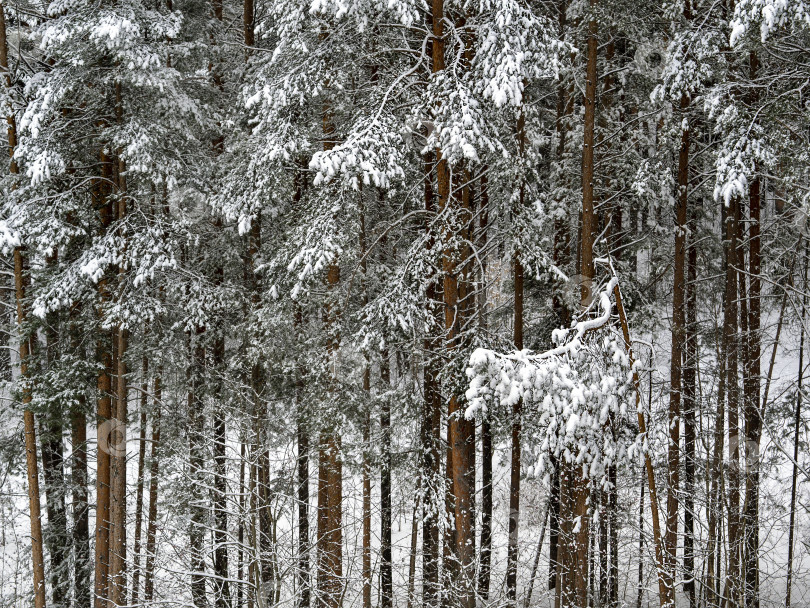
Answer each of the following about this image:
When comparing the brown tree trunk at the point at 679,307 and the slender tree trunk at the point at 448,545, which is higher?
the brown tree trunk at the point at 679,307

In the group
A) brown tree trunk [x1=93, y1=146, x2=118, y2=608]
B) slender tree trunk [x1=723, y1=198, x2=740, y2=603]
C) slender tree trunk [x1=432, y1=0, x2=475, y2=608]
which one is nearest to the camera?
slender tree trunk [x1=432, y1=0, x2=475, y2=608]

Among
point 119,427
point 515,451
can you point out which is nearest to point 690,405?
point 515,451

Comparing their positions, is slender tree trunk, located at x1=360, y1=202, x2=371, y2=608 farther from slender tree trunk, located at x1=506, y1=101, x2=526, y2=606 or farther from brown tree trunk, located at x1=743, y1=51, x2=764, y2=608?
brown tree trunk, located at x1=743, y1=51, x2=764, y2=608

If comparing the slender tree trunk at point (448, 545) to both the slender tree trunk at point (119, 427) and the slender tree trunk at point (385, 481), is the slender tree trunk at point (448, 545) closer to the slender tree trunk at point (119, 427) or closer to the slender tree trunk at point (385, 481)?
the slender tree trunk at point (385, 481)

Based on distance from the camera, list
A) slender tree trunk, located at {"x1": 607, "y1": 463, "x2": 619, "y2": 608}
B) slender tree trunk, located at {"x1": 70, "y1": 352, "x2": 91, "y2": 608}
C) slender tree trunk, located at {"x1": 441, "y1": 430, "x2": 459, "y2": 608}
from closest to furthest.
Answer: slender tree trunk, located at {"x1": 441, "y1": 430, "x2": 459, "y2": 608}
slender tree trunk, located at {"x1": 607, "y1": 463, "x2": 619, "y2": 608}
slender tree trunk, located at {"x1": 70, "y1": 352, "x2": 91, "y2": 608}

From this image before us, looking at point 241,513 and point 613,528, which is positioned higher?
point 241,513

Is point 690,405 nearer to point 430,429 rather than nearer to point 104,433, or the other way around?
point 430,429

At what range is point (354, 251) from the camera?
11359mm

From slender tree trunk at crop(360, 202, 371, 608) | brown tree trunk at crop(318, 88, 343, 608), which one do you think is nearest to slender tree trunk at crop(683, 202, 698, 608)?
slender tree trunk at crop(360, 202, 371, 608)

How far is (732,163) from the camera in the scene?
32.0ft

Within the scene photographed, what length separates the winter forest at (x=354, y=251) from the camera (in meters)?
8.82

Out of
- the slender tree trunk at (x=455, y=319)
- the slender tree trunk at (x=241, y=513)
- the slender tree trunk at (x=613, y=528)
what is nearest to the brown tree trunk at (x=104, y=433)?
the slender tree trunk at (x=241, y=513)

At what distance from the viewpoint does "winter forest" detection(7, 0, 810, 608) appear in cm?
882

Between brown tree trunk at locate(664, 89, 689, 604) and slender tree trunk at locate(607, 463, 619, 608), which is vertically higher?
brown tree trunk at locate(664, 89, 689, 604)
